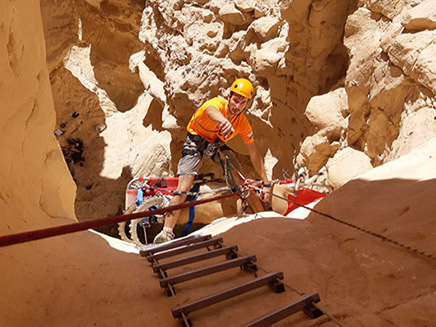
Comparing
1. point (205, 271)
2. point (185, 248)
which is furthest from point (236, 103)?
point (205, 271)

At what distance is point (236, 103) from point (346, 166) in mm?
2658

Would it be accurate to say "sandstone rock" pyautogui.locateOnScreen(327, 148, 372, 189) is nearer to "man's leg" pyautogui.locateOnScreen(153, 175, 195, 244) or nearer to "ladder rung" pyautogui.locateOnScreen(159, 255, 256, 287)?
"man's leg" pyautogui.locateOnScreen(153, 175, 195, 244)

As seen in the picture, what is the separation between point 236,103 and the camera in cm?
441

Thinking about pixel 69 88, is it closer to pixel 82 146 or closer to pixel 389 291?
pixel 82 146

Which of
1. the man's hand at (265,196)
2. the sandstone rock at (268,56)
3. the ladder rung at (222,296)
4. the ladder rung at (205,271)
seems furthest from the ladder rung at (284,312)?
the sandstone rock at (268,56)

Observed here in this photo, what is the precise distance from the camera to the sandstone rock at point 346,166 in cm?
558

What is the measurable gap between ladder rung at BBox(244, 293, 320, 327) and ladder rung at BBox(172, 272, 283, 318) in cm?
32

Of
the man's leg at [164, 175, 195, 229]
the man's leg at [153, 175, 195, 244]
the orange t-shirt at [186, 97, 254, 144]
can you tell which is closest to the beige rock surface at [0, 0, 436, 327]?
the man's leg at [153, 175, 195, 244]

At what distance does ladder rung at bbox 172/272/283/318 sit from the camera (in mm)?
1684

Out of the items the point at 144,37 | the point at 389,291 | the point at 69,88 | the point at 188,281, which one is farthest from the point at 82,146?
the point at 389,291

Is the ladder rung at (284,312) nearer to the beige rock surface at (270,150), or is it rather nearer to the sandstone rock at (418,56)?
the beige rock surface at (270,150)

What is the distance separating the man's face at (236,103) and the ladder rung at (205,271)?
8.35ft

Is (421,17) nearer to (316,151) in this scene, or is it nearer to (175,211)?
(316,151)

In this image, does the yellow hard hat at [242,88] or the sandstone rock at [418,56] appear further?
the yellow hard hat at [242,88]
